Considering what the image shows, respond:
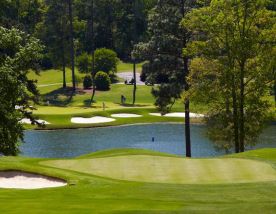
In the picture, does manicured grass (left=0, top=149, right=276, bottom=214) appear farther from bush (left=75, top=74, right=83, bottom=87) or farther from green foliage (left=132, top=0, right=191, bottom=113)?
bush (left=75, top=74, right=83, bottom=87)

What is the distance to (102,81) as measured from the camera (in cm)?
9112

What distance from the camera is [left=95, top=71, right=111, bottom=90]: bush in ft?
298

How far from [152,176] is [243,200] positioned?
6.38m

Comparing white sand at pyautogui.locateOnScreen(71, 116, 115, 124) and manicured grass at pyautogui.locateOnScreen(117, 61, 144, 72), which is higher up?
manicured grass at pyautogui.locateOnScreen(117, 61, 144, 72)

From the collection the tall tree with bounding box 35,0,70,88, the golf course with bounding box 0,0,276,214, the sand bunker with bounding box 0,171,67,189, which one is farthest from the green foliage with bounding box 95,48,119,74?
the sand bunker with bounding box 0,171,67,189

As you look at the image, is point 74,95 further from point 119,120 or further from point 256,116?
point 256,116

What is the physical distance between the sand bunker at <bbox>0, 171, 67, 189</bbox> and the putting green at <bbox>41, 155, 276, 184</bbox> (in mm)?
1916

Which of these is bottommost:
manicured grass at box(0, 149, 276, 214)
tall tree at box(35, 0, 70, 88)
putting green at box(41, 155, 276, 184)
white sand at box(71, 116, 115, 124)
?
white sand at box(71, 116, 115, 124)

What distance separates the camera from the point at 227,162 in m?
24.9

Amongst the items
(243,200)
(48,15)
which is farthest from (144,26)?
(243,200)

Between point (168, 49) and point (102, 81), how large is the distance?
4715 cm

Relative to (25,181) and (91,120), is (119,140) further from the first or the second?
(25,181)

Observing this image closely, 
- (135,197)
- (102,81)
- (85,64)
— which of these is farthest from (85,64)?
(135,197)

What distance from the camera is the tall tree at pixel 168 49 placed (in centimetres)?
4431
